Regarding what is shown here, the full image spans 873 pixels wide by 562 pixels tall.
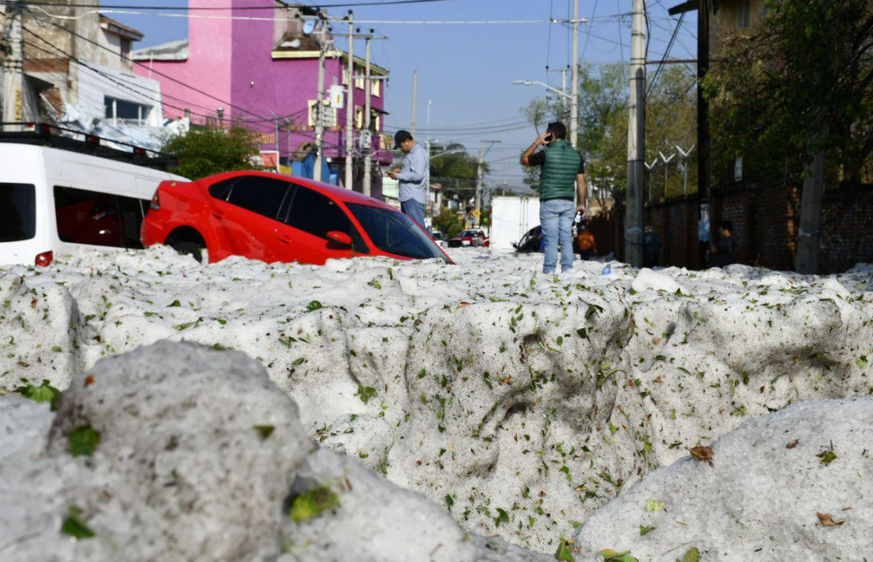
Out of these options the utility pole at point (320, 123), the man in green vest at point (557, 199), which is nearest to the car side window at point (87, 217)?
the man in green vest at point (557, 199)

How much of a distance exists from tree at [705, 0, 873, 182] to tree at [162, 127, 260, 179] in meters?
31.0

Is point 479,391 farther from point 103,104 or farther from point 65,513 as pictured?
point 103,104

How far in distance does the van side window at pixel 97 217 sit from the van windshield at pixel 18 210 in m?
0.33

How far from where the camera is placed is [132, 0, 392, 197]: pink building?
58.7 metres

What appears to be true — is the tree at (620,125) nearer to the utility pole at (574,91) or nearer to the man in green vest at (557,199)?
the utility pole at (574,91)

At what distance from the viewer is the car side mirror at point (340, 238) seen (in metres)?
10.6

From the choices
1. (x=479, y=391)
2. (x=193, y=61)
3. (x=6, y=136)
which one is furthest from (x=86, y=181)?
(x=193, y=61)

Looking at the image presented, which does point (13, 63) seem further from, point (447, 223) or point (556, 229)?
point (447, 223)

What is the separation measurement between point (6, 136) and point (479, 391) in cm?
1110

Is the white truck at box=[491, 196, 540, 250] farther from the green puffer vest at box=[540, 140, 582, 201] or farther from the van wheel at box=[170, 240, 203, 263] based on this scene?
the green puffer vest at box=[540, 140, 582, 201]

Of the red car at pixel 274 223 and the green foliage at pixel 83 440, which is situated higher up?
the red car at pixel 274 223

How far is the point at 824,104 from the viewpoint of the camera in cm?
1401

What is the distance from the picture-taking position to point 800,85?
46.3ft

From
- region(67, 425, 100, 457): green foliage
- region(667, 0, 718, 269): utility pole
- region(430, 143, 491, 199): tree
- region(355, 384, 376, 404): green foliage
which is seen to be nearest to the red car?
region(355, 384, 376, 404): green foliage
